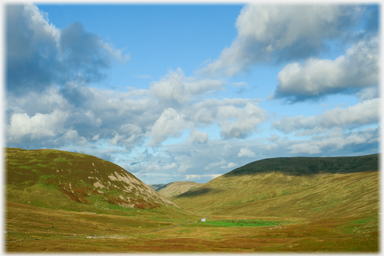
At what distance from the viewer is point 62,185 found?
164375mm

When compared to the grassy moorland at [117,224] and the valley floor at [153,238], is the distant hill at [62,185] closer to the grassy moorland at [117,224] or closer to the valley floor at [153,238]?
the grassy moorland at [117,224]

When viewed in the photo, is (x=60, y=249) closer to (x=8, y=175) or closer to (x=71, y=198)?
(x=71, y=198)

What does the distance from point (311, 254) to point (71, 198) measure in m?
142

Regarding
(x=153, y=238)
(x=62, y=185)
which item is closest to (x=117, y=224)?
(x=153, y=238)

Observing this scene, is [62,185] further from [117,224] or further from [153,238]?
[153,238]

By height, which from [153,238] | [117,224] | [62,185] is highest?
[62,185]

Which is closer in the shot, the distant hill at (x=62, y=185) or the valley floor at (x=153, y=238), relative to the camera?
the valley floor at (x=153, y=238)

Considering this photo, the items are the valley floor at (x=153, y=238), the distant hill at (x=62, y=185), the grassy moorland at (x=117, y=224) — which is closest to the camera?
the valley floor at (x=153, y=238)

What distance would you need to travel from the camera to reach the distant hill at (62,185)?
14624 cm

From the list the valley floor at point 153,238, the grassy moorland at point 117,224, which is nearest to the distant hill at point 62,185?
the grassy moorland at point 117,224

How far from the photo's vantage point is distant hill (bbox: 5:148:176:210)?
146238 millimetres

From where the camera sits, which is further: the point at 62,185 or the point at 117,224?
the point at 62,185

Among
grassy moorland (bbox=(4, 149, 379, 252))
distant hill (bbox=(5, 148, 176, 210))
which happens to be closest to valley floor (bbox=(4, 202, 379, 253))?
grassy moorland (bbox=(4, 149, 379, 252))

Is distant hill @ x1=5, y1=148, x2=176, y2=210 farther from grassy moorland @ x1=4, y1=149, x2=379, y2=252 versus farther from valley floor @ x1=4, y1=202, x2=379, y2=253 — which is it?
valley floor @ x1=4, y1=202, x2=379, y2=253
